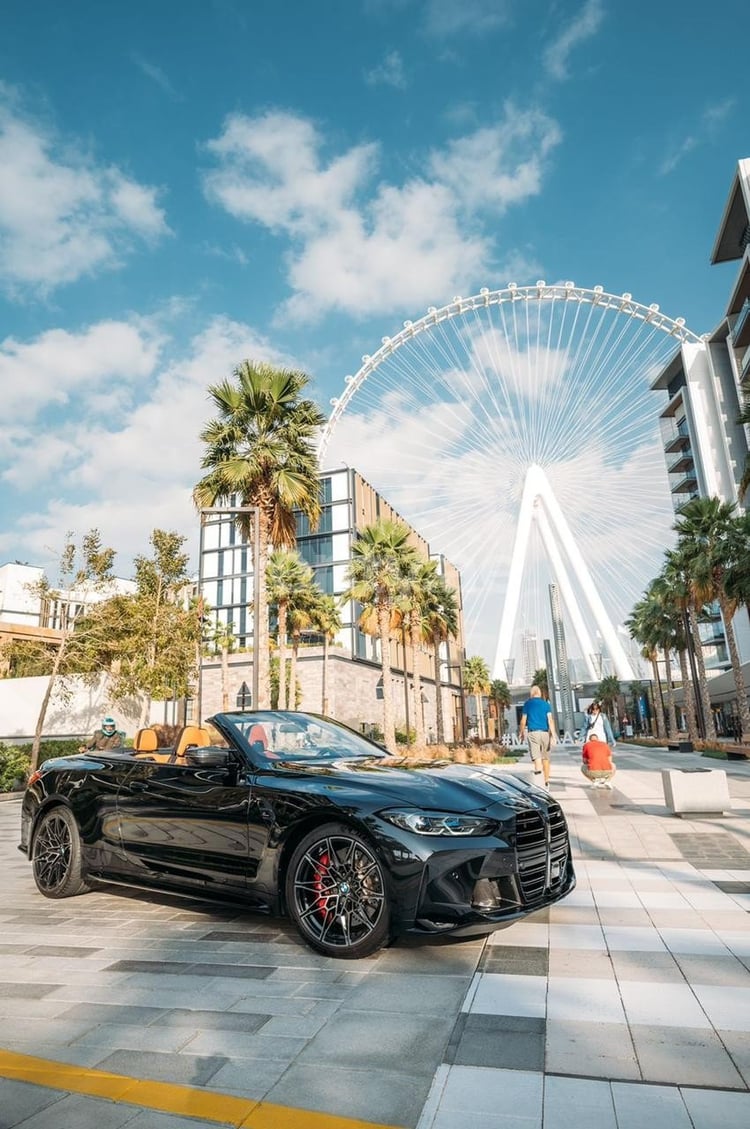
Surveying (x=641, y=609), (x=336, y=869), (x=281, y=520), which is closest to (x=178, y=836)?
(x=336, y=869)

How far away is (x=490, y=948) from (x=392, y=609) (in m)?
31.4

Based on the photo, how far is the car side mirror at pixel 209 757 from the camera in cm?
486

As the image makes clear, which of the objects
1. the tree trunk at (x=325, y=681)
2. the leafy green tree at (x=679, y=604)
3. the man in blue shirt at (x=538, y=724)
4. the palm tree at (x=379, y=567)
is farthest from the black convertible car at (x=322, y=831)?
the tree trunk at (x=325, y=681)

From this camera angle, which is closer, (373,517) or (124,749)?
(124,749)

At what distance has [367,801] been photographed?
13.5 ft

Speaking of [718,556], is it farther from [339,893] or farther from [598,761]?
[339,893]

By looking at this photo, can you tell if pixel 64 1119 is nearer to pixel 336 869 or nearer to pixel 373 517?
pixel 336 869

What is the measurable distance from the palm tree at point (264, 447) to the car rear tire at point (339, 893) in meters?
14.6

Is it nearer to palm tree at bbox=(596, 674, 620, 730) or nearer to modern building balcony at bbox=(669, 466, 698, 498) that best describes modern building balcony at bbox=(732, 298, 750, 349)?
modern building balcony at bbox=(669, 466, 698, 498)

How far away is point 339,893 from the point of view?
418cm

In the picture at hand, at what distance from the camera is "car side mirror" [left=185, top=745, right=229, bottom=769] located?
4.86 m

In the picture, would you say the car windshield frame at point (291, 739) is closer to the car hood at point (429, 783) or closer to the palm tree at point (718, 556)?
the car hood at point (429, 783)

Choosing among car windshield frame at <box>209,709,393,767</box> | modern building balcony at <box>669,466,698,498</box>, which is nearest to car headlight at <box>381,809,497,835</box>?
car windshield frame at <box>209,709,393,767</box>

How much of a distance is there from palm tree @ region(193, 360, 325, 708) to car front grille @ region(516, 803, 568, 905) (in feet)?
48.3
